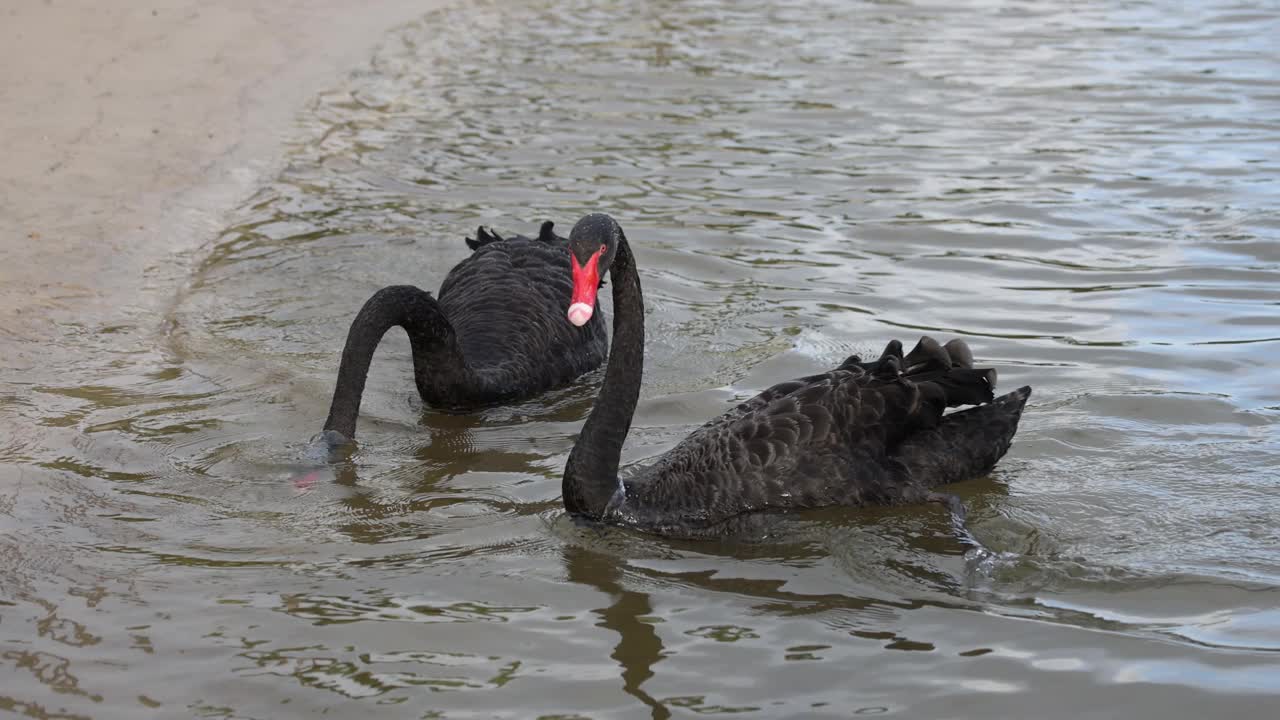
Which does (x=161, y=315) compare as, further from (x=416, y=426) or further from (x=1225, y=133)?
(x=1225, y=133)

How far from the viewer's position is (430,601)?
4.37m

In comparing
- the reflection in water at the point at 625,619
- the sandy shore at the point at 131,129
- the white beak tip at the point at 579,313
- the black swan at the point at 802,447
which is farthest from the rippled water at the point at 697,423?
the white beak tip at the point at 579,313

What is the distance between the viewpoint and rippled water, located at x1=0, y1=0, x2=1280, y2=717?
3.95m

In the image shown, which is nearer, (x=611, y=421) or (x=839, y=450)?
(x=611, y=421)

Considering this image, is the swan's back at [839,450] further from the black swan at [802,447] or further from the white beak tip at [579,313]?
the white beak tip at [579,313]

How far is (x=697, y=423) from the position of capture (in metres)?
6.13

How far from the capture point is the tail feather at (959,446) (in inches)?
203

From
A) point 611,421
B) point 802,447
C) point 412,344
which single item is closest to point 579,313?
point 611,421

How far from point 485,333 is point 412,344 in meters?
0.71

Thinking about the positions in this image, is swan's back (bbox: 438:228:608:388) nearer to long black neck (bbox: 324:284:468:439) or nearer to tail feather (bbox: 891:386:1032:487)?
long black neck (bbox: 324:284:468:439)

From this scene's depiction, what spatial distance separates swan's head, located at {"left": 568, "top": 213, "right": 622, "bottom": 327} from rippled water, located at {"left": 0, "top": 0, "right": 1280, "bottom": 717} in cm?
95

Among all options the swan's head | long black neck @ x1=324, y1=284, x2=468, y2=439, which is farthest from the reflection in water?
long black neck @ x1=324, y1=284, x2=468, y2=439

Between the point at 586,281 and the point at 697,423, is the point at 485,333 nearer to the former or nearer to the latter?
the point at 697,423

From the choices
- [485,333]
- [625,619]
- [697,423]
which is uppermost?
[485,333]
